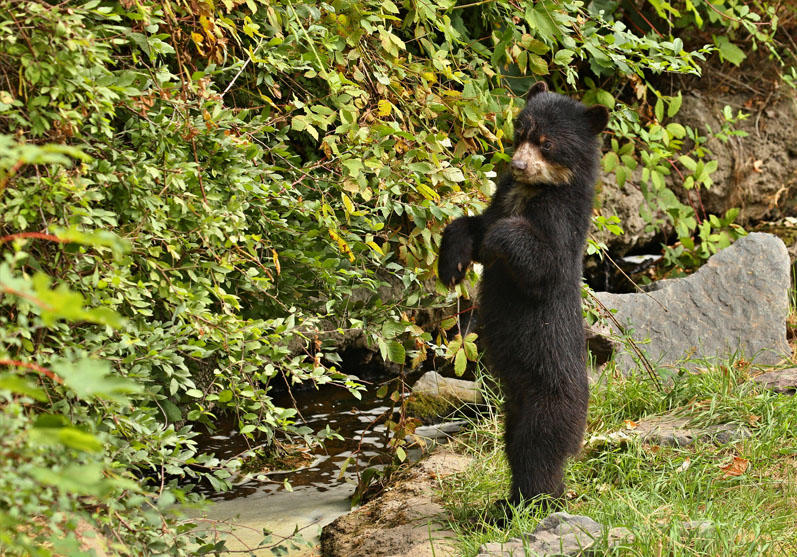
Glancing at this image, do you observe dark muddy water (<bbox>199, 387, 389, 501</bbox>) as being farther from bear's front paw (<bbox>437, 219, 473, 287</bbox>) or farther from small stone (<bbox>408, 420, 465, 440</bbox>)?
bear's front paw (<bbox>437, 219, 473, 287</bbox>)

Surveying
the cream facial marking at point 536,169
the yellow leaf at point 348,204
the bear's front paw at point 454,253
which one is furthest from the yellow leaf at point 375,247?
the cream facial marking at point 536,169

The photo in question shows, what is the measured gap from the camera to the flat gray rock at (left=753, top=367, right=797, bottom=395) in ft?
16.6

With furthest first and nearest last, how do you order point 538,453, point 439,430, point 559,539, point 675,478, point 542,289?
point 439,430 → point 675,478 → point 542,289 → point 538,453 → point 559,539

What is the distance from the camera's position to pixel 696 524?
11.2 ft

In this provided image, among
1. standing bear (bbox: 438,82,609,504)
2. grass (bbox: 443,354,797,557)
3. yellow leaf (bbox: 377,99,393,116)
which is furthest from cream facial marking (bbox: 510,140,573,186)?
grass (bbox: 443,354,797,557)

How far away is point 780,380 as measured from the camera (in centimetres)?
515

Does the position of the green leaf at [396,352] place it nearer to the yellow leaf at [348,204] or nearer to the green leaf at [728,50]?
the yellow leaf at [348,204]

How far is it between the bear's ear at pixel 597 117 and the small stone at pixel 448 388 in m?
2.14

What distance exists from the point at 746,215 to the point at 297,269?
569cm

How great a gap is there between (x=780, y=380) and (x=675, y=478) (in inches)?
57.6

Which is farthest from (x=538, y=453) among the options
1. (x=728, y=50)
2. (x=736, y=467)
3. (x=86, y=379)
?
(x=728, y=50)

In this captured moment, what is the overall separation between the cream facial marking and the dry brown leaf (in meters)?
1.75

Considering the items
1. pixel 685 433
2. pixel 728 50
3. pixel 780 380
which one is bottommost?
pixel 685 433

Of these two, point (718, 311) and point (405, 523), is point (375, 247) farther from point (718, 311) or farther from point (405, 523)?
point (718, 311)
